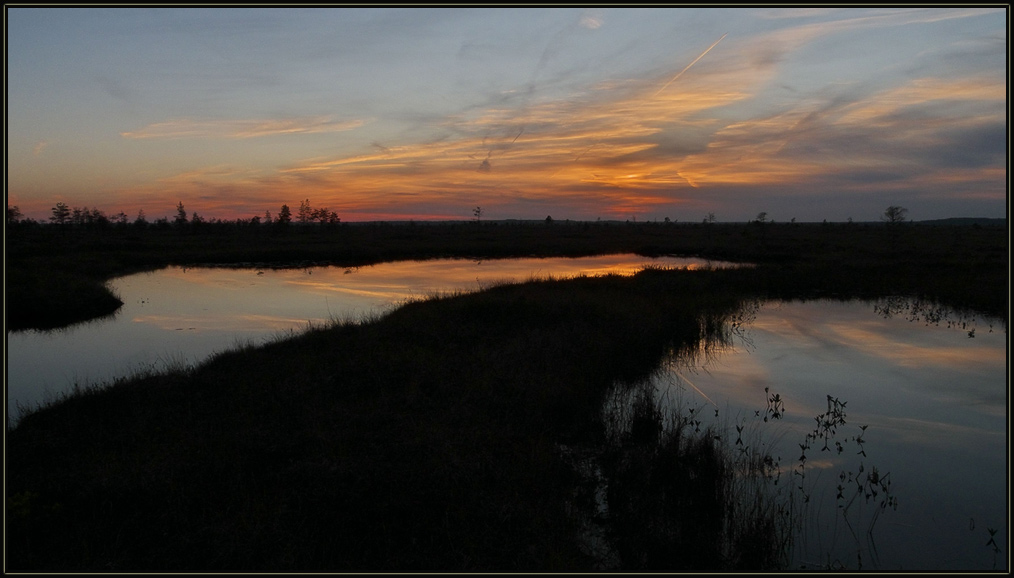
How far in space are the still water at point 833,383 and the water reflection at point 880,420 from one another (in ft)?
0.09

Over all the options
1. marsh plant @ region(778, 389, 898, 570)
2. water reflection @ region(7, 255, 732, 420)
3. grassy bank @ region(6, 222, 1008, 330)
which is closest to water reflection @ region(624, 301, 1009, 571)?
marsh plant @ region(778, 389, 898, 570)

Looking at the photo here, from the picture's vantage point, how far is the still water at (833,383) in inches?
288

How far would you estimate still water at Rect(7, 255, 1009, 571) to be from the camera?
7305 mm

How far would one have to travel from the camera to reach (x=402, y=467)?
7.48m

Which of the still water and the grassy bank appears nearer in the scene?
the still water

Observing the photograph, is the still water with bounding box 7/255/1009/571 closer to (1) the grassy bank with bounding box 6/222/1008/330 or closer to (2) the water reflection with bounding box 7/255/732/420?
(2) the water reflection with bounding box 7/255/732/420

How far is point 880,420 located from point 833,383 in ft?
8.17

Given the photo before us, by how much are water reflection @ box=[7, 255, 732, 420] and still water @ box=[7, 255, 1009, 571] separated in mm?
105

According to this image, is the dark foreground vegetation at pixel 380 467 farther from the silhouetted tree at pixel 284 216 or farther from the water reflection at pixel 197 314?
the silhouetted tree at pixel 284 216

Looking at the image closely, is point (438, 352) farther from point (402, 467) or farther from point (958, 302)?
point (958, 302)

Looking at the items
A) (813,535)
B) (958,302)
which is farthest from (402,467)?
(958,302)

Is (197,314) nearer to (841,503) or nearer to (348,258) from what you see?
(841,503)

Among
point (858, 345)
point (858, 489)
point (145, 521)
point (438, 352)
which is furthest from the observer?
point (858, 345)

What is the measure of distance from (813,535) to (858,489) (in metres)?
1.82
